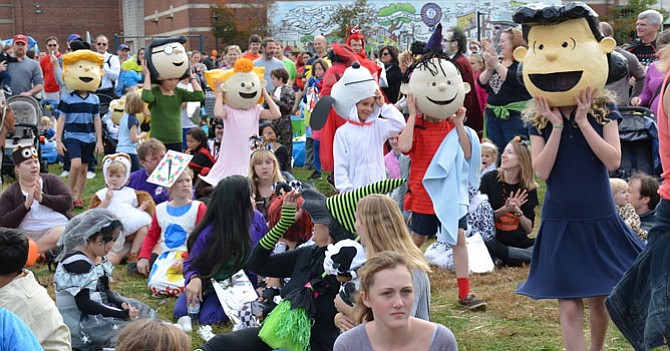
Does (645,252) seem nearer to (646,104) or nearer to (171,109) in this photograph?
(646,104)

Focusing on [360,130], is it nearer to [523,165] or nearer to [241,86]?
[523,165]

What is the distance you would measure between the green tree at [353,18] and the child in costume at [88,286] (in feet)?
88.5

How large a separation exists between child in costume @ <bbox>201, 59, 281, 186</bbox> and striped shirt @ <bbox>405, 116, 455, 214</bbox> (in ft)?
9.43

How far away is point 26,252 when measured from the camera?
4348 mm

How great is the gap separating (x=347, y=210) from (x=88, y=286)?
75.7 inches

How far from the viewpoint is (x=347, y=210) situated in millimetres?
4609

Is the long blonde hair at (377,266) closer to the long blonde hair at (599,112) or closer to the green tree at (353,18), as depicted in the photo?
the long blonde hair at (599,112)

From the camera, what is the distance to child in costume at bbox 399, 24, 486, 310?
6.11 m

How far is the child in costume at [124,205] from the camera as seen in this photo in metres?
7.85

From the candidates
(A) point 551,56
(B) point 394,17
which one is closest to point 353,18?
(B) point 394,17

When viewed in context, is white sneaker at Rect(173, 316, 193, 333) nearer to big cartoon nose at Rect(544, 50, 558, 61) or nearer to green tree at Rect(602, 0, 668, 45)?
big cartoon nose at Rect(544, 50, 558, 61)

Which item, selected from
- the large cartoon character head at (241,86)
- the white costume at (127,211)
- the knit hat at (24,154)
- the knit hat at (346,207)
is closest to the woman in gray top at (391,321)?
the knit hat at (346,207)

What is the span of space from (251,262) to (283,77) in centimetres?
798

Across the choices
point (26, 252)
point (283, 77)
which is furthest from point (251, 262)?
point (283, 77)
